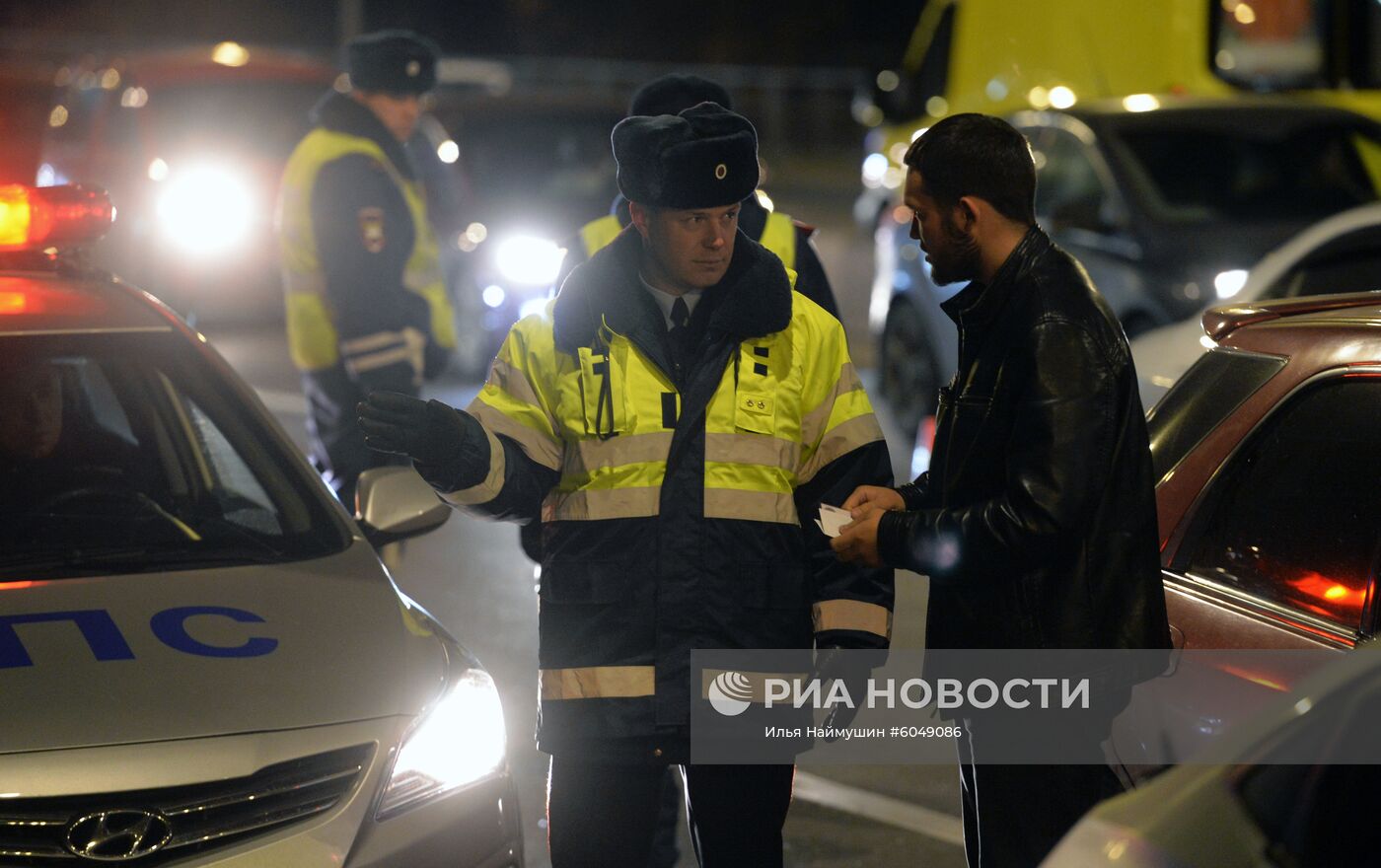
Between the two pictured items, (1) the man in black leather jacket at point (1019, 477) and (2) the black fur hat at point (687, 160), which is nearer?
(1) the man in black leather jacket at point (1019, 477)

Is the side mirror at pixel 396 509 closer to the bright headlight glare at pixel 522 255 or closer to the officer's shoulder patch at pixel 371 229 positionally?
the officer's shoulder patch at pixel 371 229

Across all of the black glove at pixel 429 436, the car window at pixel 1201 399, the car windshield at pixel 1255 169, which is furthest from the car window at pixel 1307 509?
the car windshield at pixel 1255 169

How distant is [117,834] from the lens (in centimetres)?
290

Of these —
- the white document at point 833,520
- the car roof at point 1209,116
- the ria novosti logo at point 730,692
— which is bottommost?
the ria novosti logo at point 730,692

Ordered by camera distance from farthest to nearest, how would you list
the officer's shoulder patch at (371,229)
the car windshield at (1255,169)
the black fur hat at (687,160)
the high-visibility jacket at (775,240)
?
the car windshield at (1255,169) < the officer's shoulder patch at (371,229) < the high-visibility jacket at (775,240) < the black fur hat at (687,160)

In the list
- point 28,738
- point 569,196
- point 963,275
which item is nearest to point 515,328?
point 963,275

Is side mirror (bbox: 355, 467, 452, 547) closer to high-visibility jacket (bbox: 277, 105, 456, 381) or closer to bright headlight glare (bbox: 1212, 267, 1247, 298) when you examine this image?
high-visibility jacket (bbox: 277, 105, 456, 381)

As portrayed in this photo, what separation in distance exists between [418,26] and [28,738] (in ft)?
122

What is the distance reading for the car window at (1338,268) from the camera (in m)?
6.34

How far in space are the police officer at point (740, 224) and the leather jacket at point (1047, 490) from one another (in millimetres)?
1630

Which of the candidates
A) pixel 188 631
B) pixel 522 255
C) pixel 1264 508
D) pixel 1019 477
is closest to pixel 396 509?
pixel 188 631

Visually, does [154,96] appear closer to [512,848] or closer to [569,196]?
[569,196]

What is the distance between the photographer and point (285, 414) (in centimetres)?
1063

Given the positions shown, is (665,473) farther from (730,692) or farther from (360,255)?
(360,255)
